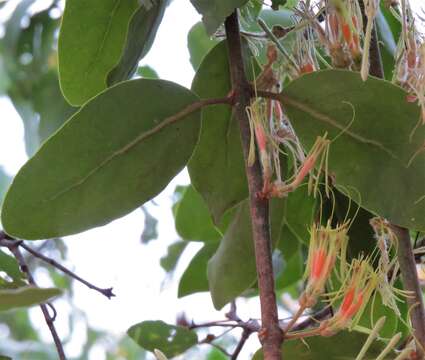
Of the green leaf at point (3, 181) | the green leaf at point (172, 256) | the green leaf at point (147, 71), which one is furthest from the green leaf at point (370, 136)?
the green leaf at point (3, 181)

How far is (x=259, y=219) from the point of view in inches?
21.7

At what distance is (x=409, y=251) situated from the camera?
62cm

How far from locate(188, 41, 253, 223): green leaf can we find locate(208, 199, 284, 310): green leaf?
5 cm

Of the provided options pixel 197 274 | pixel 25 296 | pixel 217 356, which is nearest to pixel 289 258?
pixel 197 274

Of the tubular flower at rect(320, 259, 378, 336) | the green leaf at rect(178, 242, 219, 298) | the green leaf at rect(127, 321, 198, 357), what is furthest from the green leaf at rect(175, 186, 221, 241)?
the tubular flower at rect(320, 259, 378, 336)

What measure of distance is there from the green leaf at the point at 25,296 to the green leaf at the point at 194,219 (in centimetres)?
56

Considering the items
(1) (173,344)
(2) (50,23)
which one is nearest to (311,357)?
(1) (173,344)

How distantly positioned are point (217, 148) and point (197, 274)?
330 millimetres

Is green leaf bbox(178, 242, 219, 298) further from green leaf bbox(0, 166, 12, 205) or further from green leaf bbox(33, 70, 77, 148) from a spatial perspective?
green leaf bbox(0, 166, 12, 205)

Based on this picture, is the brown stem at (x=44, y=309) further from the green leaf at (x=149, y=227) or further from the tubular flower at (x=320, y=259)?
the green leaf at (x=149, y=227)

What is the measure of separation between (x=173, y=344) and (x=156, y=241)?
65 centimetres

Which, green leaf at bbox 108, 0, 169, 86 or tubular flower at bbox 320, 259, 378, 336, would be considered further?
green leaf at bbox 108, 0, 169, 86

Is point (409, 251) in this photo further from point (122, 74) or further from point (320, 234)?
point (122, 74)

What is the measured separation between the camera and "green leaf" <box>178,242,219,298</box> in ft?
3.35
